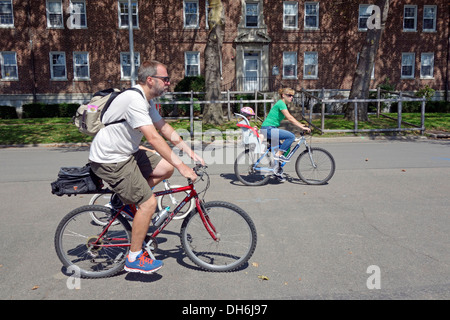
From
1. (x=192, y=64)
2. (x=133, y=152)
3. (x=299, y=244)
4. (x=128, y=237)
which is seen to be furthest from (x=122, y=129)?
(x=192, y=64)

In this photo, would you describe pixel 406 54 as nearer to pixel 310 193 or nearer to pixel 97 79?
pixel 97 79

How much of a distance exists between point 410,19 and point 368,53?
13.9 meters

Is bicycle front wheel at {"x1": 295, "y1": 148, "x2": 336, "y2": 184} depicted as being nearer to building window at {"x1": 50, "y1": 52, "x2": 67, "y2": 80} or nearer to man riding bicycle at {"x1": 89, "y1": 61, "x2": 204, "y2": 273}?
man riding bicycle at {"x1": 89, "y1": 61, "x2": 204, "y2": 273}

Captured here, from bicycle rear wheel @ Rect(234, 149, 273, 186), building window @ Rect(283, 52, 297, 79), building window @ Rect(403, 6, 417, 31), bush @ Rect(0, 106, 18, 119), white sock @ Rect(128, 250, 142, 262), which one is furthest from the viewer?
building window @ Rect(403, 6, 417, 31)

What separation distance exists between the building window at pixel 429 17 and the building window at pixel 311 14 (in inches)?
317

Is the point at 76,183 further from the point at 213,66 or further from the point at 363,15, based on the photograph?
the point at 363,15

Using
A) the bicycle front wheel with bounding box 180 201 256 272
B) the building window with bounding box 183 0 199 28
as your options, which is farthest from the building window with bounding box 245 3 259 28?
the bicycle front wheel with bounding box 180 201 256 272

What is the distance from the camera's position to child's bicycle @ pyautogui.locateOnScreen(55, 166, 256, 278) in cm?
436

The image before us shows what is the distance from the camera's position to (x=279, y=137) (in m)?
8.66

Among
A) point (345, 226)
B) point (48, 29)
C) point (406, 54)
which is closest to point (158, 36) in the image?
point (48, 29)

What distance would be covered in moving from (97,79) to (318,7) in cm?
1606

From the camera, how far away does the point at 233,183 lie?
891 cm

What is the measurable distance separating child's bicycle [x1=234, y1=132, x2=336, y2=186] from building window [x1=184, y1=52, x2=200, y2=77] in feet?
71.6

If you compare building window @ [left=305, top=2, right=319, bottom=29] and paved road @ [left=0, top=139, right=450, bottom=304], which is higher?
building window @ [left=305, top=2, right=319, bottom=29]
